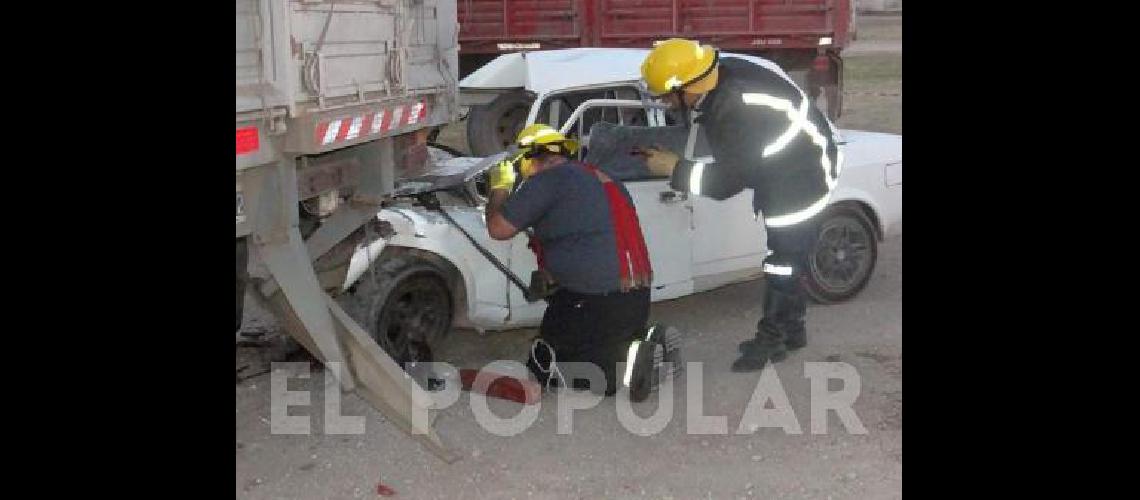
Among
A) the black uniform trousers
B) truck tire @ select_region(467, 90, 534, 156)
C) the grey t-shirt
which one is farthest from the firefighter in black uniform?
truck tire @ select_region(467, 90, 534, 156)

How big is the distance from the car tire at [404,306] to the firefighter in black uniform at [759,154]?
4.21 feet

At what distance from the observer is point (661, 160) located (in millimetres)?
5805

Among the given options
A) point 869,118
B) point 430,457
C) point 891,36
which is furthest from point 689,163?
point 891,36

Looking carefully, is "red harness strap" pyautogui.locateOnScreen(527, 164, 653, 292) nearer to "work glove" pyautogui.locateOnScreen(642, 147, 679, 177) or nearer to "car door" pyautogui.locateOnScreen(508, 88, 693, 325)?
"work glove" pyautogui.locateOnScreen(642, 147, 679, 177)

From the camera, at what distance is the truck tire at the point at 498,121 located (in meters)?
7.41

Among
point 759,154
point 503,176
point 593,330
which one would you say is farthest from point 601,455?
point 759,154

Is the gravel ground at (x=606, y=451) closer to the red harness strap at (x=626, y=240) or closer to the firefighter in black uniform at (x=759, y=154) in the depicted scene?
the firefighter in black uniform at (x=759, y=154)

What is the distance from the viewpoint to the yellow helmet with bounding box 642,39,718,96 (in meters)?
5.60

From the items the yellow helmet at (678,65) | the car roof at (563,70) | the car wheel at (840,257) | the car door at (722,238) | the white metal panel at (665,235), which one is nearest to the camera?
Answer: the yellow helmet at (678,65)

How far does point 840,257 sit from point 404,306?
2764 mm

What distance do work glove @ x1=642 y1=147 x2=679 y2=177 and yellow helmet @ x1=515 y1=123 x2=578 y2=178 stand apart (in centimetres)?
56

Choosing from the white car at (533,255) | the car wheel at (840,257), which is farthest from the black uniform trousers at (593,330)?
the car wheel at (840,257)
